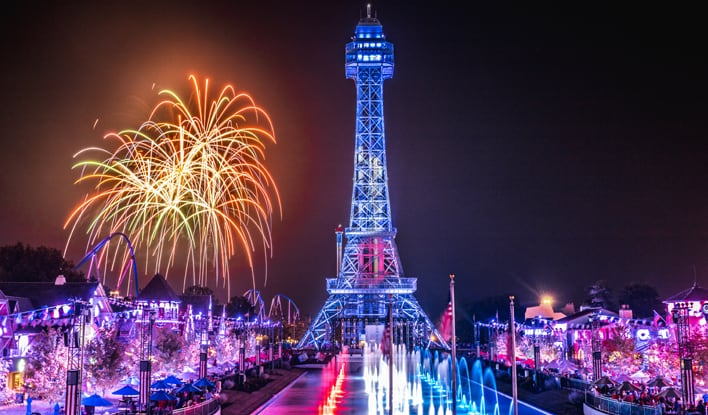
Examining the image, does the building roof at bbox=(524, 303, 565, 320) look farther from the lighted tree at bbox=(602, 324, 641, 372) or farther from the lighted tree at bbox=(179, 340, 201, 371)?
the lighted tree at bbox=(179, 340, 201, 371)

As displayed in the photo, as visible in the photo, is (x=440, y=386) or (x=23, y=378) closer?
(x=23, y=378)

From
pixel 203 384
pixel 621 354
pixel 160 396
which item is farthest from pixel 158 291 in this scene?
pixel 621 354

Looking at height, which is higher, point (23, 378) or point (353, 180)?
point (353, 180)

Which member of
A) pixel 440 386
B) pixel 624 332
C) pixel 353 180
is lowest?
pixel 440 386

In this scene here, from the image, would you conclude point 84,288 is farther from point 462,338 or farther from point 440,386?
point 462,338

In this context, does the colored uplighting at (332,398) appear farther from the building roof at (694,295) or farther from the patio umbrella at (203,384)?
the building roof at (694,295)

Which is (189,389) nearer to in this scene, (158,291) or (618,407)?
(618,407)

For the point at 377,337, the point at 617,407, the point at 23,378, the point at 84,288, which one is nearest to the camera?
the point at 617,407

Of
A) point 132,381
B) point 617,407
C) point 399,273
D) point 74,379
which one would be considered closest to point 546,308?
point 399,273
